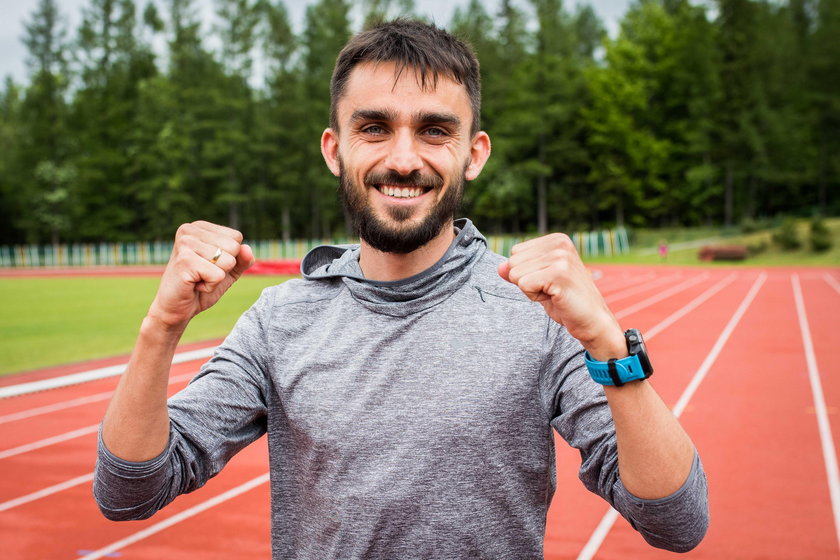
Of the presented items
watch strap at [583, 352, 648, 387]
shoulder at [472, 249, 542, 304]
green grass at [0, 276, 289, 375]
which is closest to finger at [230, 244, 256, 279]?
shoulder at [472, 249, 542, 304]

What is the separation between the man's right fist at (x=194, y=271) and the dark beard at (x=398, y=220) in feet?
1.04

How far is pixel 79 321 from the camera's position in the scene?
15.8 metres

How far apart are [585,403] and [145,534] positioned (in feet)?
13.3

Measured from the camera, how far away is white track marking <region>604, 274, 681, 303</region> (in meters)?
18.6

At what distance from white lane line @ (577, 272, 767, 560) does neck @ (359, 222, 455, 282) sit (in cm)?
330

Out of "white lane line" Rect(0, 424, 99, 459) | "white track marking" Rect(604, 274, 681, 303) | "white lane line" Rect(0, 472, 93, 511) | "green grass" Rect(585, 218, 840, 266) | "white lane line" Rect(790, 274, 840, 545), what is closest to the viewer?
"white lane line" Rect(0, 472, 93, 511)

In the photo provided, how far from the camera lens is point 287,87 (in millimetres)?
49281

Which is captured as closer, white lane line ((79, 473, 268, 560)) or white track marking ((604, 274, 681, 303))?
white lane line ((79, 473, 268, 560))

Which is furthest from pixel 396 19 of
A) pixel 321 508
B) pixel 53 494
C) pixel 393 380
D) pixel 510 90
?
pixel 510 90

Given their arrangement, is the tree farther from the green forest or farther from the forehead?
the forehead

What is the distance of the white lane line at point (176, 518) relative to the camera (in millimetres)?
4570

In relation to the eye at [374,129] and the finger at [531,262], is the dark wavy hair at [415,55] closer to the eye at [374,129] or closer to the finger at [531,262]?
the eye at [374,129]

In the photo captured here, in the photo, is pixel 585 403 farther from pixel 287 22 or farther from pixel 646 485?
→ pixel 287 22

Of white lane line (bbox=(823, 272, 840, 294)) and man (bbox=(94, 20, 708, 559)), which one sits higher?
man (bbox=(94, 20, 708, 559))
